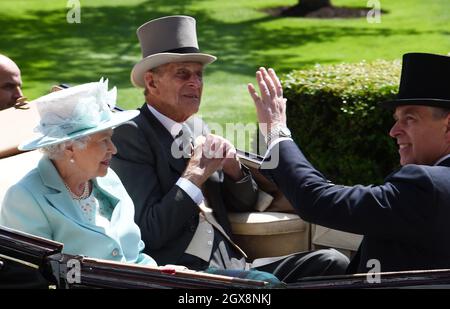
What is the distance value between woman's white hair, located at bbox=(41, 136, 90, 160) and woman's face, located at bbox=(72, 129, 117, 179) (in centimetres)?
2

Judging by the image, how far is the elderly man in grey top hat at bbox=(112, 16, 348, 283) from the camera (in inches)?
179

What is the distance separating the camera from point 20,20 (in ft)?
46.5

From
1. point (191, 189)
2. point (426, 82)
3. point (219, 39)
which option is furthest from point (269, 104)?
point (219, 39)

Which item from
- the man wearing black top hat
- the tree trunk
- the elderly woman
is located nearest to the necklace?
the elderly woman

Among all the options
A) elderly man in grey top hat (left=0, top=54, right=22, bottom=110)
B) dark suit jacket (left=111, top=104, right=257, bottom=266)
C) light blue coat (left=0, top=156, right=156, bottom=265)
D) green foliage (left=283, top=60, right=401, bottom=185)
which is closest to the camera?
light blue coat (left=0, top=156, right=156, bottom=265)

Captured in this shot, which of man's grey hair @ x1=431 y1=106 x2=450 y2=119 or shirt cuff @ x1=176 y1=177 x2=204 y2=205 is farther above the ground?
man's grey hair @ x1=431 y1=106 x2=450 y2=119

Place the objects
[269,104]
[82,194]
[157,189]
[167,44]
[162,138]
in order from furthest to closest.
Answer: [167,44], [162,138], [157,189], [82,194], [269,104]

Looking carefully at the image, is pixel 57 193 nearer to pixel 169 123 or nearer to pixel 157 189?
pixel 157 189

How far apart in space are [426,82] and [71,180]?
1.58 meters

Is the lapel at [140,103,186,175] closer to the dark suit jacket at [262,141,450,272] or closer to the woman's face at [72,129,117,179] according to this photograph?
the woman's face at [72,129,117,179]

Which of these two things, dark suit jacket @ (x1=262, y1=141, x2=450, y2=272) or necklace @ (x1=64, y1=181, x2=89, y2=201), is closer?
dark suit jacket @ (x1=262, y1=141, x2=450, y2=272)

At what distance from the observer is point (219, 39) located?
13.4 meters

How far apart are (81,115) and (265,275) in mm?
1108

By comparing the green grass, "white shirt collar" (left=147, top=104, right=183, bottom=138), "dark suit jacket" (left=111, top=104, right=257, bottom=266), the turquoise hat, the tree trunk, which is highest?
the turquoise hat
